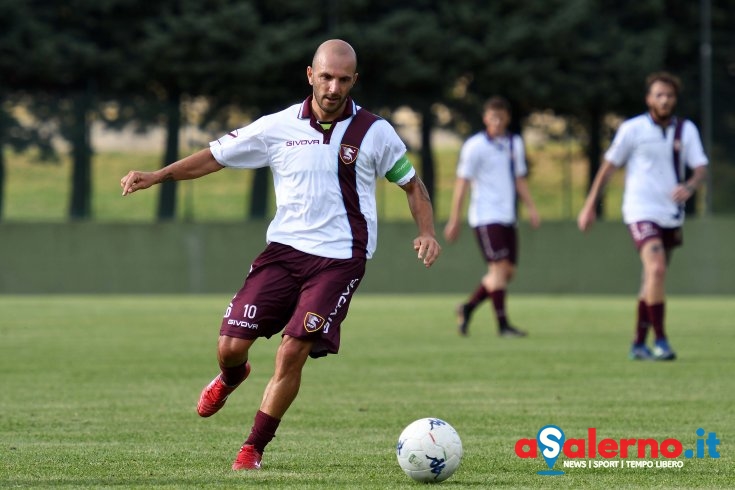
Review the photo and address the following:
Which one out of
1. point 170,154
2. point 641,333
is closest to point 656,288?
point 641,333

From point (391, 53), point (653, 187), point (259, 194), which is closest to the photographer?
point (653, 187)

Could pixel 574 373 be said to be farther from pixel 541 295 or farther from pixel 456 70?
pixel 456 70

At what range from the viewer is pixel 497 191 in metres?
16.6

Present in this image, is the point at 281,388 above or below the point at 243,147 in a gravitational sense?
below

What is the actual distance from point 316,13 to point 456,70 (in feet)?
10.4

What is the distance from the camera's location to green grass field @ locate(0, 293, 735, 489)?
695 cm

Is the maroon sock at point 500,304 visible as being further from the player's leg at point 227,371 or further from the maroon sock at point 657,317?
the player's leg at point 227,371

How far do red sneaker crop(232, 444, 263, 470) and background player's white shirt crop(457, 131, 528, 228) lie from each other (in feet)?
31.9

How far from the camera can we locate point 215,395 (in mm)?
7797

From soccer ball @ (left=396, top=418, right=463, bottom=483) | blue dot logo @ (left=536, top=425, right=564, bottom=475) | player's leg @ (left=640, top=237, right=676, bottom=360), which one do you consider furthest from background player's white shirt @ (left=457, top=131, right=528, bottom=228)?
soccer ball @ (left=396, top=418, right=463, bottom=483)

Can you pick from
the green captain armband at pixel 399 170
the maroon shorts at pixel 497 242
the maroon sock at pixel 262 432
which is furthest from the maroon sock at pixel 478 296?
the maroon sock at pixel 262 432

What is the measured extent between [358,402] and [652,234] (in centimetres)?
412

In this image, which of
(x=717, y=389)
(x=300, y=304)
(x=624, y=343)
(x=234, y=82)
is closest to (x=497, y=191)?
(x=624, y=343)

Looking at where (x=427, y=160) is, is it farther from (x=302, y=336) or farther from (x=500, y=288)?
(x=302, y=336)
